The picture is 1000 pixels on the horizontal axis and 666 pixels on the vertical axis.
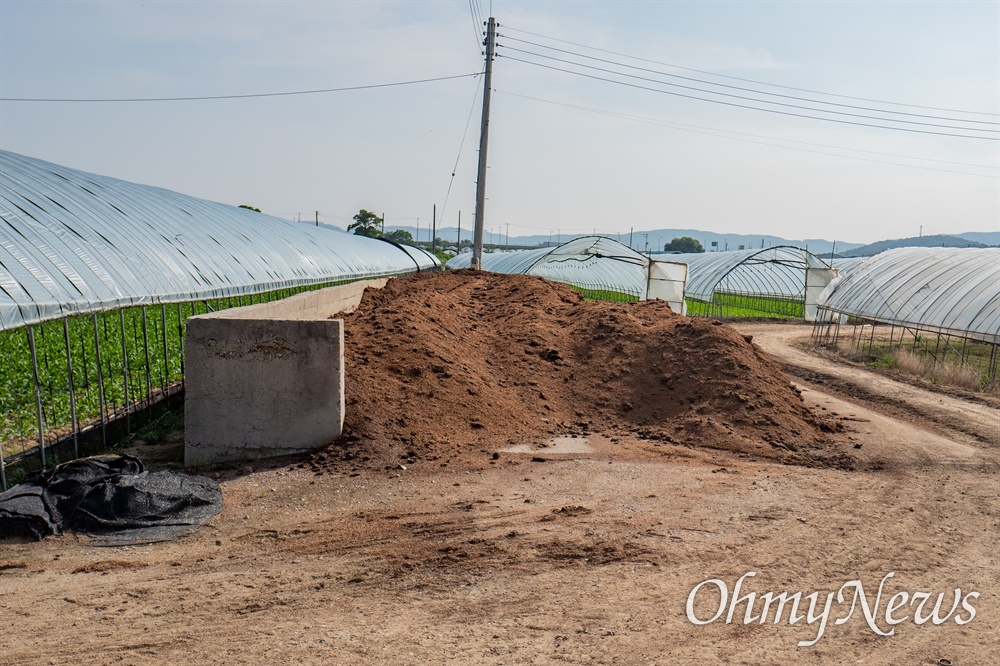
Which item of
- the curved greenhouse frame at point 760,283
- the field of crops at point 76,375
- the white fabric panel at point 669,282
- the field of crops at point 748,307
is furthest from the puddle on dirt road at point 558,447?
the field of crops at point 748,307

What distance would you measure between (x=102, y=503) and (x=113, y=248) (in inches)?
292

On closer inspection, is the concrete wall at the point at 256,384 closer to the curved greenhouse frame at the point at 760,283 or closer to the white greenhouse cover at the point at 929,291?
the white greenhouse cover at the point at 929,291

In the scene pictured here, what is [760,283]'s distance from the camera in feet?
139

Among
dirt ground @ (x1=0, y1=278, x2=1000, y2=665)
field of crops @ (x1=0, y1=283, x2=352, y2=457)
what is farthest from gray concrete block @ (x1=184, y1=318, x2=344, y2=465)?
field of crops @ (x1=0, y1=283, x2=352, y2=457)

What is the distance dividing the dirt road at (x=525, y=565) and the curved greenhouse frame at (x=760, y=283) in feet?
76.2

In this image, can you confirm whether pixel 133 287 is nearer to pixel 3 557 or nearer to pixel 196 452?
pixel 196 452

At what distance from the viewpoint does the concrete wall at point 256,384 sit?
8.70 m

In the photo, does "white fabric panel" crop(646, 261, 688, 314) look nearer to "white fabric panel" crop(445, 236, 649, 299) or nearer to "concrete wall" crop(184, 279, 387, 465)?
"white fabric panel" crop(445, 236, 649, 299)

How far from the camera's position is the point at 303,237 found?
30.1 metres

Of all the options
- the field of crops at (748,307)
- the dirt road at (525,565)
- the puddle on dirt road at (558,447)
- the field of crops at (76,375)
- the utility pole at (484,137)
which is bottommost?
the dirt road at (525,565)

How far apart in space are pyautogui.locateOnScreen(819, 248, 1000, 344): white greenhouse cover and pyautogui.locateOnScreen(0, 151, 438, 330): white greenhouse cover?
16553 millimetres

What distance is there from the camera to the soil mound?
383 inches

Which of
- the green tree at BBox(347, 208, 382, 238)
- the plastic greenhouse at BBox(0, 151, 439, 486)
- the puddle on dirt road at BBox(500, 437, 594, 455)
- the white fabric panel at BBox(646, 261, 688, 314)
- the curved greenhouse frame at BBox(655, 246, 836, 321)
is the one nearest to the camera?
the plastic greenhouse at BBox(0, 151, 439, 486)

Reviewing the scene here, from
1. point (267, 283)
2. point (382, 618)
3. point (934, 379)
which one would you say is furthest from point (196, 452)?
point (934, 379)
